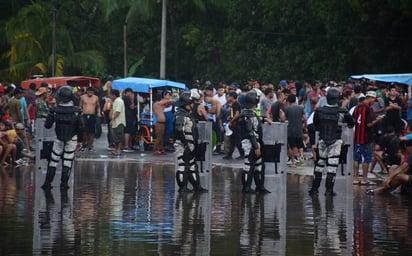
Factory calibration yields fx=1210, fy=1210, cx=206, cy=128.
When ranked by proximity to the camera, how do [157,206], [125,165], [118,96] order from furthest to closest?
[118,96] < [125,165] < [157,206]

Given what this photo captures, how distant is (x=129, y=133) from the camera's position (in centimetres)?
3234

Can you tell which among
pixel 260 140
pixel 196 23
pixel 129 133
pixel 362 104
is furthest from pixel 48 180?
pixel 196 23

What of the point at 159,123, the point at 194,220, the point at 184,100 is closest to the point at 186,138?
the point at 184,100

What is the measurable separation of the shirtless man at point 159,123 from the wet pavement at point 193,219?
23.9 ft

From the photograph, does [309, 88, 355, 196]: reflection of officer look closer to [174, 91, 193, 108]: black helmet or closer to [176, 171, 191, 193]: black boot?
[174, 91, 193, 108]: black helmet

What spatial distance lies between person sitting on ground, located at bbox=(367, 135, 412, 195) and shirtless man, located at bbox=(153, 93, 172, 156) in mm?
11289

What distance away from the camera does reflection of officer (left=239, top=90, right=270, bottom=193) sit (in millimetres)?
19500

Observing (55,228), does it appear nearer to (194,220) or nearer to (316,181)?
(194,220)

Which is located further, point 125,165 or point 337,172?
point 125,165

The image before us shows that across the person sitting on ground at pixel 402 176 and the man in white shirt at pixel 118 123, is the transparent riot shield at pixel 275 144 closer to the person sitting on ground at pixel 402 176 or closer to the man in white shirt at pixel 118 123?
the person sitting on ground at pixel 402 176

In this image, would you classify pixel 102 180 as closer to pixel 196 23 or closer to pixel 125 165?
pixel 125 165

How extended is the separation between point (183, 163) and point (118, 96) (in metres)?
12.7

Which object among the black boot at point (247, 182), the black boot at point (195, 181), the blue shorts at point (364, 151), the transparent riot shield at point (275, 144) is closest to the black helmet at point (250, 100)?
the transparent riot shield at point (275, 144)

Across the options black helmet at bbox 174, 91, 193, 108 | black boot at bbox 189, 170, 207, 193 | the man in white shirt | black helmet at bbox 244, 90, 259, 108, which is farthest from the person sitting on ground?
the man in white shirt
